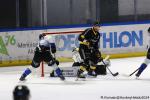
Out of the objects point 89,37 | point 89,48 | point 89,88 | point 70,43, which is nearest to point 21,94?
point 89,88

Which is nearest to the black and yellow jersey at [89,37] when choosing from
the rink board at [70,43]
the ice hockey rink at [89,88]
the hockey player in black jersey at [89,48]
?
the hockey player in black jersey at [89,48]

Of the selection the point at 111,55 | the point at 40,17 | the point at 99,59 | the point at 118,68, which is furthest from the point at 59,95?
the point at 40,17

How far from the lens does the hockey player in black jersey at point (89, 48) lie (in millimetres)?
7039

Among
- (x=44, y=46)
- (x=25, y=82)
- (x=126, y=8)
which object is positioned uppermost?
(x=126, y=8)

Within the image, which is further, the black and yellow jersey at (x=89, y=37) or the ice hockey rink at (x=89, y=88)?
the black and yellow jersey at (x=89, y=37)

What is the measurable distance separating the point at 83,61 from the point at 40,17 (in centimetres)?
518

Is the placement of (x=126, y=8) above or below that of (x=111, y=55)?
above

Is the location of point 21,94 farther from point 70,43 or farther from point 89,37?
point 70,43

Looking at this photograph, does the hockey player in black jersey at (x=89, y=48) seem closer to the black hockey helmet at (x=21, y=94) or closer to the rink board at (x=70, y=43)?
the rink board at (x=70, y=43)

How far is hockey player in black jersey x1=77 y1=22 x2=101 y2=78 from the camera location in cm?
704

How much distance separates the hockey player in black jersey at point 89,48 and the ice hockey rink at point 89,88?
0.84 feet

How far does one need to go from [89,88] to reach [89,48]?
1.26 metres

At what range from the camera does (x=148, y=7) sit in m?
→ 11.8

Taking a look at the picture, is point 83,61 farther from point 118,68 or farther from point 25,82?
A: point 118,68
